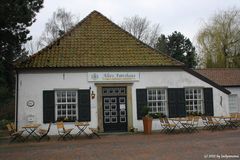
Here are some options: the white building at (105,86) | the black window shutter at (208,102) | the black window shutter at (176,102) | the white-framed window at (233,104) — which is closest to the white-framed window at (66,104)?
the white building at (105,86)

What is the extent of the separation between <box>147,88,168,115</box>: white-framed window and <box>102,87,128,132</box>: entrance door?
4.61ft

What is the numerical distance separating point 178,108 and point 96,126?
4.61 metres

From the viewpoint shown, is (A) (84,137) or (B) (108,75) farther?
(B) (108,75)

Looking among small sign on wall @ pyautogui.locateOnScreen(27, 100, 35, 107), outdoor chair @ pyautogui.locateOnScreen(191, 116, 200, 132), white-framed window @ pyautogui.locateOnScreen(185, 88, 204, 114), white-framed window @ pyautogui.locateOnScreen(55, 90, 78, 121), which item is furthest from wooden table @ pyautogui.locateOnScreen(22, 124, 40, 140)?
white-framed window @ pyautogui.locateOnScreen(185, 88, 204, 114)

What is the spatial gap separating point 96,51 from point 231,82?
12640 millimetres

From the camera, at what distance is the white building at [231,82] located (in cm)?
2706

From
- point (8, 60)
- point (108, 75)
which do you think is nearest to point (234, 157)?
point (108, 75)

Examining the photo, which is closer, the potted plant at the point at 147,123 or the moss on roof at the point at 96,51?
the potted plant at the point at 147,123

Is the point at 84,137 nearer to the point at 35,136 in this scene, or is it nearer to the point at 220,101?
the point at 35,136

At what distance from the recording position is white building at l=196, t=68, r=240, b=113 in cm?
2706

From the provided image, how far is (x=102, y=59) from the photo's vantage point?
62.6 feet

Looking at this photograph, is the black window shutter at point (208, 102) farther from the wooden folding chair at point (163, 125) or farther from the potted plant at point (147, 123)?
the potted plant at point (147, 123)

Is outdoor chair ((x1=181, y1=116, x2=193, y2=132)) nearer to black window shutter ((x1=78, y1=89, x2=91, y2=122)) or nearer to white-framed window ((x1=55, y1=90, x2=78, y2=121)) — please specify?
black window shutter ((x1=78, y1=89, x2=91, y2=122))

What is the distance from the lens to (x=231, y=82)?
27.3m
